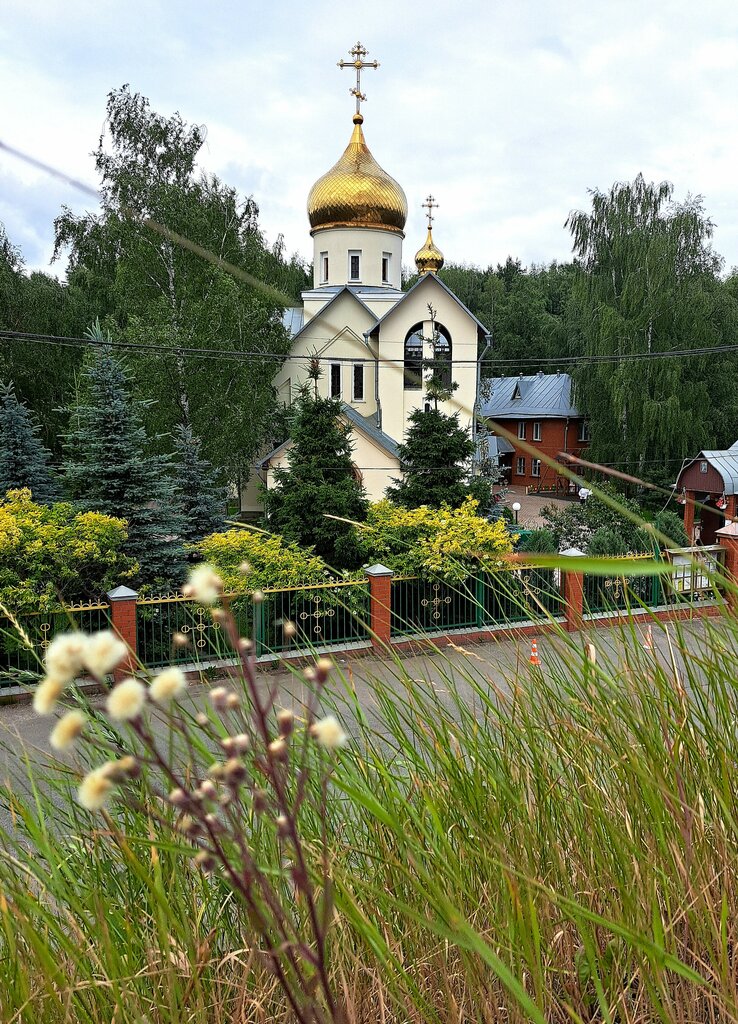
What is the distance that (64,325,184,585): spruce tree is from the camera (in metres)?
13.3

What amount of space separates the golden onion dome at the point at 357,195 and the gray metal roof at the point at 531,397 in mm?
13495

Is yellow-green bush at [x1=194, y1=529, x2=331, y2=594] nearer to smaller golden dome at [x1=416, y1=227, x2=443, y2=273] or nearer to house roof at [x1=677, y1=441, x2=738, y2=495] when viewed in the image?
house roof at [x1=677, y1=441, x2=738, y2=495]

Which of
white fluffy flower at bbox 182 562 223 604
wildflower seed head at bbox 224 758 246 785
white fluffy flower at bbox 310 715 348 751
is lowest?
wildflower seed head at bbox 224 758 246 785

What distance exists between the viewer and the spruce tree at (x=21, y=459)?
52.1ft

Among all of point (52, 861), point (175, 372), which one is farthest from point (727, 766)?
point (175, 372)

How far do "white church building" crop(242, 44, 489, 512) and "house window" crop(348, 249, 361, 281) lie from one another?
0.03 m

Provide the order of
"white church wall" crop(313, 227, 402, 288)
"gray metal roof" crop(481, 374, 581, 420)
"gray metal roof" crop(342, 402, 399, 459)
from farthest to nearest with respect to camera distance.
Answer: "gray metal roof" crop(481, 374, 581, 420), "white church wall" crop(313, 227, 402, 288), "gray metal roof" crop(342, 402, 399, 459)

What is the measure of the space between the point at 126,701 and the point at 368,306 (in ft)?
94.8

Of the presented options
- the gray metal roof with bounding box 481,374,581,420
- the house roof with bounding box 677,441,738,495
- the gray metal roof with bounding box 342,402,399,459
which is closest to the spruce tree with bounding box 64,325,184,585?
the gray metal roof with bounding box 342,402,399,459

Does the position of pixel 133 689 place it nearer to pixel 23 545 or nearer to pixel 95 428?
pixel 23 545

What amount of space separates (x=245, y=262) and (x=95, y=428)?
9278mm

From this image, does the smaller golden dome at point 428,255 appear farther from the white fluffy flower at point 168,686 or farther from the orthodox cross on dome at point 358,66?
the white fluffy flower at point 168,686

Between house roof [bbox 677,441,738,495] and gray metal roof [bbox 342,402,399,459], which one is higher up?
gray metal roof [bbox 342,402,399,459]

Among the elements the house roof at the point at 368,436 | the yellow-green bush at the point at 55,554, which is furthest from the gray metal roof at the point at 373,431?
the yellow-green bush at the point at 55,554
